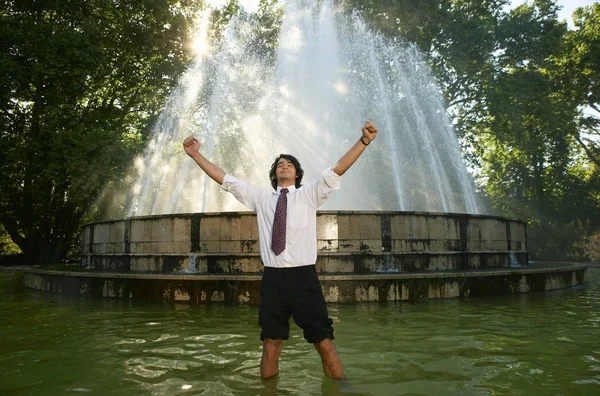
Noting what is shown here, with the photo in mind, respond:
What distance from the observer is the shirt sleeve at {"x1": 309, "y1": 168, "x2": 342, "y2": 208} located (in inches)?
123

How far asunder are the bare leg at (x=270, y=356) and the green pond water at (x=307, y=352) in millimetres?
88

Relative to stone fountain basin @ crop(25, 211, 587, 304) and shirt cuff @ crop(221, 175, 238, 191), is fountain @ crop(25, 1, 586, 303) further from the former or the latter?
shirt cuff @ crop(221, 175, 238, 191)

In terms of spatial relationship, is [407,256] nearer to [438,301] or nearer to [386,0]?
[438,301]

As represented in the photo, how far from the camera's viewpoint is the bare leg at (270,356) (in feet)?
10.4

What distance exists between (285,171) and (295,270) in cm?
74

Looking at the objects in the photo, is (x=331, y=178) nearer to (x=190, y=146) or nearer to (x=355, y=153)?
(x=355, y=153)

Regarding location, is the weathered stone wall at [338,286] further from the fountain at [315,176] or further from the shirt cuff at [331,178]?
the shirt cuff at [331,178]

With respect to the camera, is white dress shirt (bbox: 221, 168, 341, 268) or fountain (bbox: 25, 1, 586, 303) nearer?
white dress shirt (bbox: 221, 168, 341, 268)

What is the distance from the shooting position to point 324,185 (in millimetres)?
3152

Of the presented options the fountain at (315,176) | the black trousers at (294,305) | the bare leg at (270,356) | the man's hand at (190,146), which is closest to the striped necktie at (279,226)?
the black trousers at (294,305)

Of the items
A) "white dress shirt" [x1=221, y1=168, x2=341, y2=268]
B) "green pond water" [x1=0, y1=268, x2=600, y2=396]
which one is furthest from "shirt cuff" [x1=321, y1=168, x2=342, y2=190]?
"green pond water" [x1=0, y1=268, x2=600, y2=396]

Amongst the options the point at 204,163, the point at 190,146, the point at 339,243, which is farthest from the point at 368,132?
the point at 339,243

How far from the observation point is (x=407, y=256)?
909cm

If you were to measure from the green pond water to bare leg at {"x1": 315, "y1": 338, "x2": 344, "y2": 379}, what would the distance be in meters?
0.11
